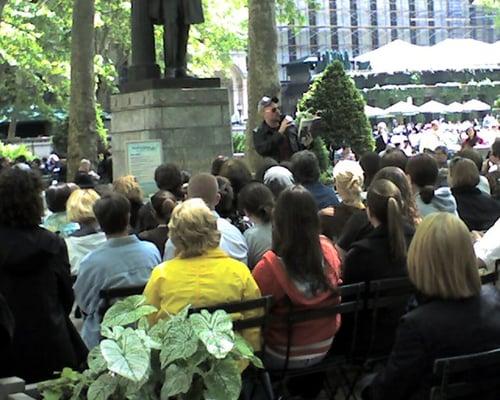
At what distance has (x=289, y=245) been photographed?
5516 millimetres

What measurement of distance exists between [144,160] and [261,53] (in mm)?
8049

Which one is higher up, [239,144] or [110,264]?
[239,144]

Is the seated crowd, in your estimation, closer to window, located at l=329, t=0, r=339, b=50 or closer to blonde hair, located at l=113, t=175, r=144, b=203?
blonde hair, located at l=113, t=175, r=144, b=203

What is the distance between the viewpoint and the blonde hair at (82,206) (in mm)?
7328

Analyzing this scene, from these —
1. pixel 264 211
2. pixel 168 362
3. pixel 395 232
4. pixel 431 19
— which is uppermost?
pixel 431 19

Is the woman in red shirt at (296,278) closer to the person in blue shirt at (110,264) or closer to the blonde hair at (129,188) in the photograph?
the person in blue shirt at (110,264)

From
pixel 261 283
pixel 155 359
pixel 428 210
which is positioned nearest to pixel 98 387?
pixel 155 359

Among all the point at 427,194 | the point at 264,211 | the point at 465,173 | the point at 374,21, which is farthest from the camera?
the point at 374,21

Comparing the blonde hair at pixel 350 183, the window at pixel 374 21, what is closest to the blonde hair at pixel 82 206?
the blonde hair at pixel 350 183

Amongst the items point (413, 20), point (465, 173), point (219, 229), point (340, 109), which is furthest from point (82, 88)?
point (413, 20)

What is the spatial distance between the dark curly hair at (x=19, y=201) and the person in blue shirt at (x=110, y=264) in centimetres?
66

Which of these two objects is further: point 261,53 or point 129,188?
point 261,53

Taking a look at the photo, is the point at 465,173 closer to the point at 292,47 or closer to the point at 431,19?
the point at 292,47

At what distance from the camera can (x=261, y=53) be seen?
21.0 meters
